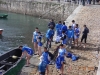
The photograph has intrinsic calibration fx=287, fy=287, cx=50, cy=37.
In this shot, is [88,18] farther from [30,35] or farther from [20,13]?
[20,13]

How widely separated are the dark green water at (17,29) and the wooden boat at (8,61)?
9.27 metres

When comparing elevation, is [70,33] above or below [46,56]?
above

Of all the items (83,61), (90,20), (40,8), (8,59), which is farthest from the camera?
(40,8)

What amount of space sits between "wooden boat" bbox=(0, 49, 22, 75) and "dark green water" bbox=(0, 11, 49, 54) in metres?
9.27

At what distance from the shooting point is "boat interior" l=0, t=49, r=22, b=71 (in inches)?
635

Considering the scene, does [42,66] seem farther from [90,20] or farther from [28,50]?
[90,20]

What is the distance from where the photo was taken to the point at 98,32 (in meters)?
25.3

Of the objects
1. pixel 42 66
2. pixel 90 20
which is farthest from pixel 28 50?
pixel 90 20

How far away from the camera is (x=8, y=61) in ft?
56.7

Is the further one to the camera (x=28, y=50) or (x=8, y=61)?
(x=8, y=61)

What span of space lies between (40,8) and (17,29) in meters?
11.6

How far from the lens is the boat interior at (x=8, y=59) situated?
635 inches

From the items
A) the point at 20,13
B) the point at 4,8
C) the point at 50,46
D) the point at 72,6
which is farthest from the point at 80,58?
the point at 4,8

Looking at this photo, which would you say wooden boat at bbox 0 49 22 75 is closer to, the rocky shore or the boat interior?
the boat interior
